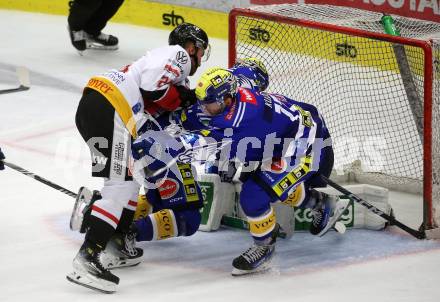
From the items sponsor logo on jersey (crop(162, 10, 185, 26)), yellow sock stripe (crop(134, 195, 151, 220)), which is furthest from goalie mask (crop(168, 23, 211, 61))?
sponsor logo on jersey (crop(162, 10, 185, 26))

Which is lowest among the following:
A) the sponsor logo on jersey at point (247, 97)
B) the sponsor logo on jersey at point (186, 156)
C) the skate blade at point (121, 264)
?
the skate blade at point (121, 264)

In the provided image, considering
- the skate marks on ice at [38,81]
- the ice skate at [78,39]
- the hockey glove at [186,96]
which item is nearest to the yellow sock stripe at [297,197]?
the hockey glove at [186,96]

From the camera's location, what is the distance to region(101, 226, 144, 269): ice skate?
189 inches

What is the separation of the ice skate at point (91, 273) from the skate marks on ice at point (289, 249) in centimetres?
40

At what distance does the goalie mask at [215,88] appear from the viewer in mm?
4543

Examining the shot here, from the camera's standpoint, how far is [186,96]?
190 inches

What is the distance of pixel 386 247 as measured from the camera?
16.6 feet

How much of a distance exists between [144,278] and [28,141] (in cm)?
220

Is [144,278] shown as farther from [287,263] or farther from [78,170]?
[78,170]

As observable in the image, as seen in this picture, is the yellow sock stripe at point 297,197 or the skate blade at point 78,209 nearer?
the skate blade at point 78,209

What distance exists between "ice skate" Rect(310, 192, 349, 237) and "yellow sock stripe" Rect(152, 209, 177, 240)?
607 mm

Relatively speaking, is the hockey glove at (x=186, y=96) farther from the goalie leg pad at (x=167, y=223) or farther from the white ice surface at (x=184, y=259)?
the white ice surface at (x=184, y=259)

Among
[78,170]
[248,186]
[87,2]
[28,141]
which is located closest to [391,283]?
[248,186]

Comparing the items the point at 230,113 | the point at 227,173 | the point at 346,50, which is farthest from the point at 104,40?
the point at 230,113
